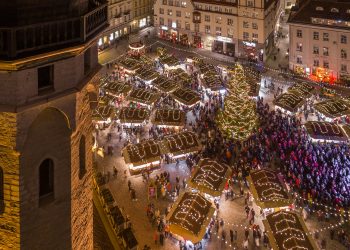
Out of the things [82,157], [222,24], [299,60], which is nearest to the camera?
[82,157]

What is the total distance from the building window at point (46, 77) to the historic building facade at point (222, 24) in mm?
64279

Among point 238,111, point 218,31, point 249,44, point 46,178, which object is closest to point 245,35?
point 249,44

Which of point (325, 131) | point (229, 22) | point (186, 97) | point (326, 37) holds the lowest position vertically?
point (325, 131)

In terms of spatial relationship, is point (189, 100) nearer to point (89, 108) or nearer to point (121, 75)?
point (121, 75)

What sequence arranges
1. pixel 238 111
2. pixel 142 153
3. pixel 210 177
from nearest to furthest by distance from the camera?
pixel 210 177, pixel 142 153, pixel 238 111

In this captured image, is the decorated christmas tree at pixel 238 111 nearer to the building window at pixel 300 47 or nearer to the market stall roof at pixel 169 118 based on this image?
the market stall roof at pixel 169 118

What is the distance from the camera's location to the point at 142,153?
42.3 metres

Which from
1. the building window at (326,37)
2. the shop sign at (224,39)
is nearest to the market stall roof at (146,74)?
the shop sign at (224,39)

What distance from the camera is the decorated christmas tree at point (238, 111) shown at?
46250 millimetres

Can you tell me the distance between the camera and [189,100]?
55.2 metres

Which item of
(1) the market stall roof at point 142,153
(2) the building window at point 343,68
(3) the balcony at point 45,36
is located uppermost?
(3) the balcony at point 45,36

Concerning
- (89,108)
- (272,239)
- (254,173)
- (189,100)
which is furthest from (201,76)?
(89,108)

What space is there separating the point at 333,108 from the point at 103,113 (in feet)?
81.0

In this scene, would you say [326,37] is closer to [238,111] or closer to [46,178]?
[238,111]
